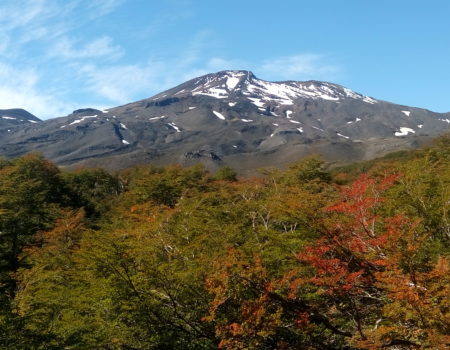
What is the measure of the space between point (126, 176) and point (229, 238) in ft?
159

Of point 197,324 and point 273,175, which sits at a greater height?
point 273,175

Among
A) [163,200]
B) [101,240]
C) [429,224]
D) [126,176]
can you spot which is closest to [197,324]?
[101,240]

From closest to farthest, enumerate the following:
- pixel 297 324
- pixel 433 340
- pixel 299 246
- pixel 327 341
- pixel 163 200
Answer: pixel 433 340 → pixel 297 324 → pixel 327 341 → pixel 299 246 → pixel 163 200

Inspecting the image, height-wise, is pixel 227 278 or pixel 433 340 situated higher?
pixel 227 278

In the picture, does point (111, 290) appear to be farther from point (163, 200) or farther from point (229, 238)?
point (163, 200)

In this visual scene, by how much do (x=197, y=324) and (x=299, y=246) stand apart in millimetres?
5204

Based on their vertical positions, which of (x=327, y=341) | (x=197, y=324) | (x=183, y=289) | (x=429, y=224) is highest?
(x=429, y=224)

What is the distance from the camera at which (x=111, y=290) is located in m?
13.9

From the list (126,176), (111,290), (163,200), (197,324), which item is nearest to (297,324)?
(197,324)

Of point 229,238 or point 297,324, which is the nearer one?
point 297,324

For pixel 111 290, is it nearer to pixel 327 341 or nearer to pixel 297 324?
pixel 297 324

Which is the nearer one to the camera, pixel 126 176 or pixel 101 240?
pixel 101 240

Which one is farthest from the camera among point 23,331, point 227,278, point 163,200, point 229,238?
point 163,200

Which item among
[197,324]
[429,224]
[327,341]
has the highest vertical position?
[429,224]
